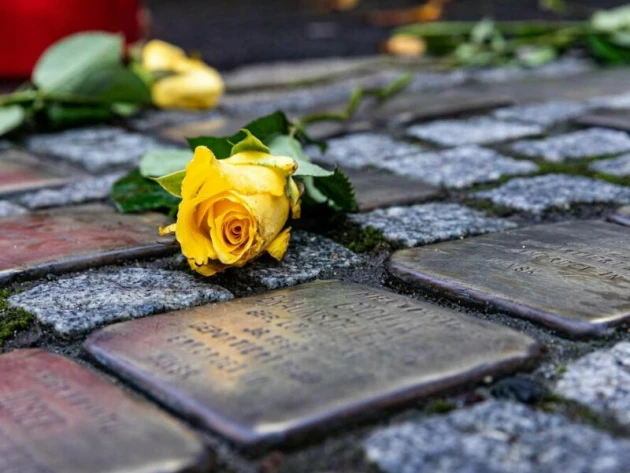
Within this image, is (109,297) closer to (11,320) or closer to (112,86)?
(11,320)

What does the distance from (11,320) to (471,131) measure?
1.30m

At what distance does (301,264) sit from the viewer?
1331 millimetres

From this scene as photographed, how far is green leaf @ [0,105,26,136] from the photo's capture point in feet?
7.40

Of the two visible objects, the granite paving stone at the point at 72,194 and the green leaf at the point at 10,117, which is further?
the green leaf at the point at 10,117

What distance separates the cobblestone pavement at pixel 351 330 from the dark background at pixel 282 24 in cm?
223

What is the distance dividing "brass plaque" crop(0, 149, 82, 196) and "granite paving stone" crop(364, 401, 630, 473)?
1.17 metres

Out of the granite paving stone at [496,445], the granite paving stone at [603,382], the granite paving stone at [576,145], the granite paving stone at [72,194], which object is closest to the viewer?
the granite paving stone at [496,445]

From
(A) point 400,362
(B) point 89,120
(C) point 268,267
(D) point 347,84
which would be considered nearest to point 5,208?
(C) point 268,267

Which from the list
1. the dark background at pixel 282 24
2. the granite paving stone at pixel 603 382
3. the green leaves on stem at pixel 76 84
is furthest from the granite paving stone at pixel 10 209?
the dark background at pixel 282 24

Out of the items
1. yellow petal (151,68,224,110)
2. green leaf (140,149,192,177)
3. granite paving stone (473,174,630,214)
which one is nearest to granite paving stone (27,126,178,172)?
yellow petal (151,68,224,110)

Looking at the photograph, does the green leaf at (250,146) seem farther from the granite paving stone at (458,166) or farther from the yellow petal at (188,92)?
the yellow petal at (188,92)

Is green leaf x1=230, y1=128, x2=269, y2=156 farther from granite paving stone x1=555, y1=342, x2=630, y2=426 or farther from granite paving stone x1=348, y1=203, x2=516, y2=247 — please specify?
granite paving stone x1=555, y1=342, x2=630, y2=426

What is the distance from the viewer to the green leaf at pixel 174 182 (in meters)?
1.25

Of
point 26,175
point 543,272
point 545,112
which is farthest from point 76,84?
point 543,272
